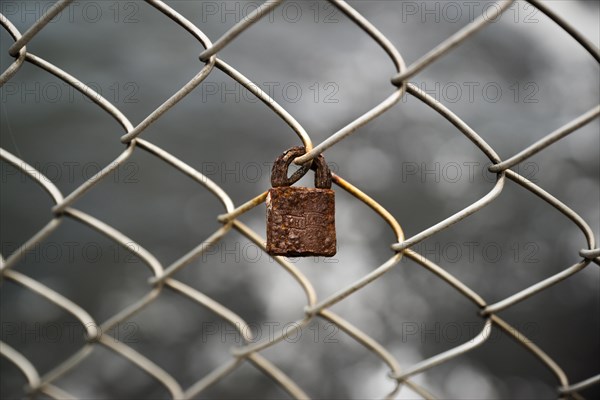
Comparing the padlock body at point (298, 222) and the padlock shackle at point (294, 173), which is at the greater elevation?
the padlock shackle at point (294, 173)

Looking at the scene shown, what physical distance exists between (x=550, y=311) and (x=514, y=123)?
0.68 metres

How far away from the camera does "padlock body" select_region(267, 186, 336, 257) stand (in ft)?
2.77

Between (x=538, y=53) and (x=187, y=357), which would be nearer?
(x=187, y=357)

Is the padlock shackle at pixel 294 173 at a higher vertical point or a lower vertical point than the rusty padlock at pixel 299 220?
higher

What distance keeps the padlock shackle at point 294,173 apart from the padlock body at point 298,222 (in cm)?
2

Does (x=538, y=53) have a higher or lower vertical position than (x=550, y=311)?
higher

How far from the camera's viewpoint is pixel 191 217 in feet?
6.53

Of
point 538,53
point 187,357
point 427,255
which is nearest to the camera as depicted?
point 187,357

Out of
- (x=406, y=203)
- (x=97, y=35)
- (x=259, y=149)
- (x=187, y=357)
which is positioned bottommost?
(x=187, y=357)

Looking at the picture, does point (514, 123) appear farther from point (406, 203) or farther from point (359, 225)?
point (359, 225)

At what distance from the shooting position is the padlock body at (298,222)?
845mm

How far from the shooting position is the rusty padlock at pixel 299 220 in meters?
0.85

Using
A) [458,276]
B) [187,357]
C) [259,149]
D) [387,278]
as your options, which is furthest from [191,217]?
[458,276]

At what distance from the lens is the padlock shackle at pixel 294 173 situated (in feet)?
Result: 2.81
